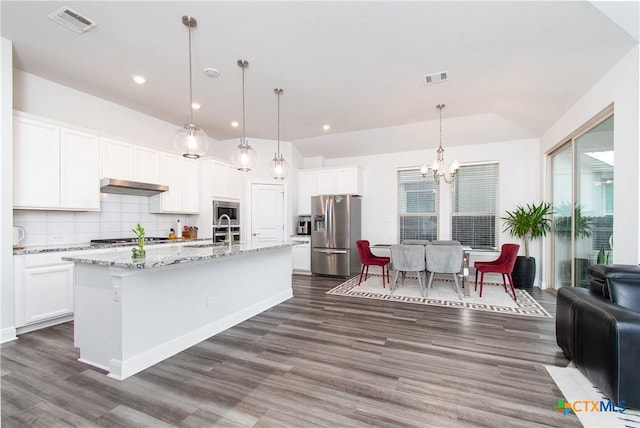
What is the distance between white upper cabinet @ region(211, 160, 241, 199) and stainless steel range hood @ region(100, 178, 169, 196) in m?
0.94

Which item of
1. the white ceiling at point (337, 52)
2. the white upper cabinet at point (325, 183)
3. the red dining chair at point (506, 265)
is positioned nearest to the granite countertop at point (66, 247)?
the white ceiling at point (337, 52)

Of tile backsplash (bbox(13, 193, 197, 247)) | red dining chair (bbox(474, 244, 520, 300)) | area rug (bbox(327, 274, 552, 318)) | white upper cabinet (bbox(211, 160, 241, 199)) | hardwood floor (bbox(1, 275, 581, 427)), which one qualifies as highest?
white upper cabinet (bbox(211, 160, 241, 199))

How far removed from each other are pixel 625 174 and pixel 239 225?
5.68 m

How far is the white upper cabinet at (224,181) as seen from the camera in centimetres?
544

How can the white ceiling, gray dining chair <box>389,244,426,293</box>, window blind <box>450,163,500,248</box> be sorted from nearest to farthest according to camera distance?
the white ceiling → gray dining chair <box>389,244,426,293</box> → window blind <box>450,163,500,248</box>

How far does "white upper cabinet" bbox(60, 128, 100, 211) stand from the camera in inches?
139

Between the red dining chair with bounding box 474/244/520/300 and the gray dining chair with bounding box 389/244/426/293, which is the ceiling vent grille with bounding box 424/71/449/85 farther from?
the red dining chair with bounding box 474/244/520/300

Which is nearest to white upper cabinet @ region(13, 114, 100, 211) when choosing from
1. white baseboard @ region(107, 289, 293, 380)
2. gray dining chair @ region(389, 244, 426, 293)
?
white baseboard @ region(107, 289, 293, 380)

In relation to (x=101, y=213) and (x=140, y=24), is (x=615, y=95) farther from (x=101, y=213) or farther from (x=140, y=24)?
(x=101, y=213)

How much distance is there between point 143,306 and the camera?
2363mm

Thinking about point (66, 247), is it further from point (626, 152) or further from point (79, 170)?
point (626, 152)

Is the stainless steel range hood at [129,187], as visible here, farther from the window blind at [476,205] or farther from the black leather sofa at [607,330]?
the window blind at [476,205]

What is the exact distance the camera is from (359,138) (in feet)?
20.1

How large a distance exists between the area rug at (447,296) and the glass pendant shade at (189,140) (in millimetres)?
3068
